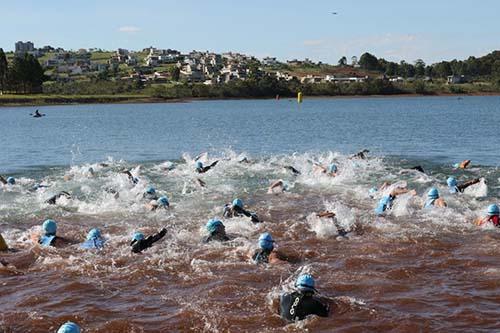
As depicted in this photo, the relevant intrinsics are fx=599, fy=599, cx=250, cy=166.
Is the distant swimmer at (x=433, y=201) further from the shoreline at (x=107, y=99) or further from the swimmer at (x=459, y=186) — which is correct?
the shoreline at (x=107, y=99)

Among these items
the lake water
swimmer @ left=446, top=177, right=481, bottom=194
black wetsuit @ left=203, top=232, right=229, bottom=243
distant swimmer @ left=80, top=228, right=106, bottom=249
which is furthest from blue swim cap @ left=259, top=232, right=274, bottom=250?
swimmer @ left=446, top=177, right=481, bottom=194

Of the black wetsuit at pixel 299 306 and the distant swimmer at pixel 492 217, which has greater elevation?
the distant swimmer at pixel 492 217

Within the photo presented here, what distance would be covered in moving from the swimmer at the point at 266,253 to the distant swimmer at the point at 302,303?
329cm

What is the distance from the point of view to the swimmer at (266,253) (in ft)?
47.4

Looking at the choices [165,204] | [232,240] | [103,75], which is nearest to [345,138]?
[165,204]

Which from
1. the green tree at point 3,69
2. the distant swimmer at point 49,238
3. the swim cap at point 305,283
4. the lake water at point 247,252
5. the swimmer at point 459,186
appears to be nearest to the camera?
the swim cap at point 305,283

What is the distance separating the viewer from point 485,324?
1070 centimetres

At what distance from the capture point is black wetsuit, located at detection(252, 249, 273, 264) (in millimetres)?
14520

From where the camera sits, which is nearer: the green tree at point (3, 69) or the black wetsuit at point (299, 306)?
the black wetsuit at point (299, 306)

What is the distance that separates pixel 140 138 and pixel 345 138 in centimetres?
1804

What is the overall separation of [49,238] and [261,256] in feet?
20.1

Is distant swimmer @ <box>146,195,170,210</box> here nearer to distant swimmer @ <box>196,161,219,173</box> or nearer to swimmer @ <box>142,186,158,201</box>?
swimmer @ <box>142,186,158,201</box>

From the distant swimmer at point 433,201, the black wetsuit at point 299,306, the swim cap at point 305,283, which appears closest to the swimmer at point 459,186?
the distant swimmer at point 433,201

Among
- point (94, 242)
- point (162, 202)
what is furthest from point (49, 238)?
point (162, 202)
